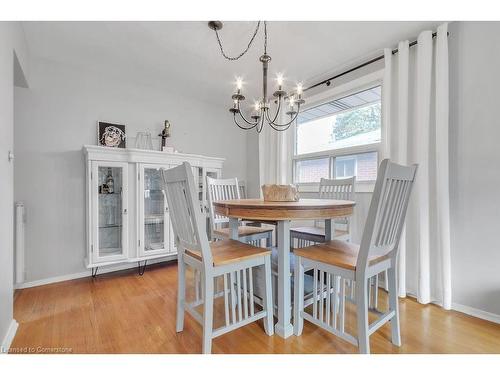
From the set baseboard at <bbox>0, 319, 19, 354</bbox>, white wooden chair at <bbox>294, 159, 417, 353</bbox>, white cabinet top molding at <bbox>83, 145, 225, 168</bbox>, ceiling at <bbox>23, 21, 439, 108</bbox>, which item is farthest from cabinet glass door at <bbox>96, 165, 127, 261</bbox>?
white wooden chair at <bbox>294, 159, 417, 353</bbox>

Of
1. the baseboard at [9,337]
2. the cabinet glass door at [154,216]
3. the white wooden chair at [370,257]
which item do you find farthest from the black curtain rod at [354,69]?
the baseboard at [9,337]

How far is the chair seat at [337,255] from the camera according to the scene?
49.2 inches

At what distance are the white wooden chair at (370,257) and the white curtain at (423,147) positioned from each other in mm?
774

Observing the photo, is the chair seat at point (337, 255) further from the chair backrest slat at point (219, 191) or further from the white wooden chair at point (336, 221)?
the chair backrest slat at point (219, 191)

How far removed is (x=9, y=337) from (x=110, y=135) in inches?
76.0

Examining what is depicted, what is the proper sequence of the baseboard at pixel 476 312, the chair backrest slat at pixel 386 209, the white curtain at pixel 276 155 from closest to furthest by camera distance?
the chair backrest slat at pixel 386 209 < the baseboard at pixel 476 312 < the white curtain at pixel 276 155

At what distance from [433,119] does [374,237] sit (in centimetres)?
140

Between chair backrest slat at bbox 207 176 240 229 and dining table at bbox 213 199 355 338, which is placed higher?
chair backrest slat at bbox 207 176 240 229

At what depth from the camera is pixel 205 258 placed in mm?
1258

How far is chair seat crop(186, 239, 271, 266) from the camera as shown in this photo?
1330 mm

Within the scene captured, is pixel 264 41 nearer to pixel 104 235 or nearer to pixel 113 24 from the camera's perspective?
pixel 113 24

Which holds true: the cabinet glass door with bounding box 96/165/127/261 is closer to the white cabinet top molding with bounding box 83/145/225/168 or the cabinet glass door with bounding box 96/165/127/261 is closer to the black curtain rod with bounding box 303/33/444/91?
the white cabinet top molding with bounding box 83/145/225/168

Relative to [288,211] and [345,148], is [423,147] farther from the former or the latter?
[288,211]

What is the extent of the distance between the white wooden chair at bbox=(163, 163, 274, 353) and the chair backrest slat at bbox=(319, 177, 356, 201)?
1.25m
